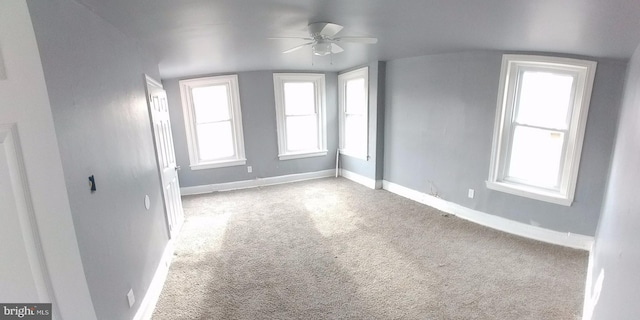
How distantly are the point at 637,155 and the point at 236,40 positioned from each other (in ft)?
9.65

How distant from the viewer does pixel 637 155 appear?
1.41m

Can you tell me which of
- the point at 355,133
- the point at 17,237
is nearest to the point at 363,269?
the point at 17,237

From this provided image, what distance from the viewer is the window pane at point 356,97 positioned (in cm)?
504

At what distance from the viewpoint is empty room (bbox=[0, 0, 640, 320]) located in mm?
1073

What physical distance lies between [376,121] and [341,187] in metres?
1.39

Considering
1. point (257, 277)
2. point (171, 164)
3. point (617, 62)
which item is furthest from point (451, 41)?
point (171, 164)

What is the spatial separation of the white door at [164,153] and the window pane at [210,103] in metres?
1.58

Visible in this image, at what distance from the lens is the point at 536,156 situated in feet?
10.3

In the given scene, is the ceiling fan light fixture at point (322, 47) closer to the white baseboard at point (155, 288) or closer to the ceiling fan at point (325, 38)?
the ceiling fan at point (325, 38)

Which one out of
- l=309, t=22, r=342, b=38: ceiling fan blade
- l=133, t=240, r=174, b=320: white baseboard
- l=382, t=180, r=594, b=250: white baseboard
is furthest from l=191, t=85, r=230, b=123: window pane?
l=382, t=180, r=594, b=250: white baseboard

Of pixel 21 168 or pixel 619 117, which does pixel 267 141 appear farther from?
pixel 619 117

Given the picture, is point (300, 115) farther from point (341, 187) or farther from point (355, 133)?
point (341, 187)

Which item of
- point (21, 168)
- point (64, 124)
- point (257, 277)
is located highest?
point (64, 124)

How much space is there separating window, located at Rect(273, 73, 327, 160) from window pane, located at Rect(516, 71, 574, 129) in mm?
3341
